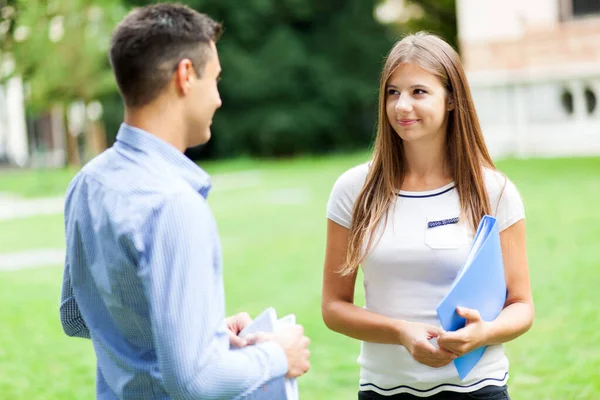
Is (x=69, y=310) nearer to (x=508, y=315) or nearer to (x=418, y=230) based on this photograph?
(x=418, y=230)

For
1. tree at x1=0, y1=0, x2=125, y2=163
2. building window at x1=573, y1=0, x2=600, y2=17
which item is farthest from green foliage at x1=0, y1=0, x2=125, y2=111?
building window at x1=573, y1=0, x2=600, y2=17

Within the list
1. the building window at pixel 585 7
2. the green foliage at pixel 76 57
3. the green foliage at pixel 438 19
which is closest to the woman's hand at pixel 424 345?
the green foliage at pixel 76 57

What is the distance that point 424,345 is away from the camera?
90.6 inches

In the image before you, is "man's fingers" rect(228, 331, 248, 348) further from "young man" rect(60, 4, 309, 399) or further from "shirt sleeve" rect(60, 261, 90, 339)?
"shirt sleeve" rect(60, 261, 90, 339)

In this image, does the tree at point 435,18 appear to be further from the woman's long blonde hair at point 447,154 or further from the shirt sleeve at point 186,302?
the shirt sleeve at point 186,302

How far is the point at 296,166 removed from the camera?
2542 cm

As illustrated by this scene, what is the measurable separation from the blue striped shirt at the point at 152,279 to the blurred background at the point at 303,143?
11.3ft

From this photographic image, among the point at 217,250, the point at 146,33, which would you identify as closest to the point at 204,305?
the point at 217,250

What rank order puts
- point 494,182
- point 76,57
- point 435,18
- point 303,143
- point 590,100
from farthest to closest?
1. point 435,18
2. point 303,143
3. point 76,57
4. point 590,100
5. point 494,182

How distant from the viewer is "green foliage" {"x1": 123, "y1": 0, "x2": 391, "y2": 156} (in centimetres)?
3102

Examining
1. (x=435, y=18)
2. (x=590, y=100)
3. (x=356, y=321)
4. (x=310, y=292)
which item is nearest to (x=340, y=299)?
(x=356, y=321)

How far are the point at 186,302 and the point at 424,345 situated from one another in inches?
31.5

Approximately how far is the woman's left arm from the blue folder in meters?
0.03

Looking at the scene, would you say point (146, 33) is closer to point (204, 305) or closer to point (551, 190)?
point (204, 305)
